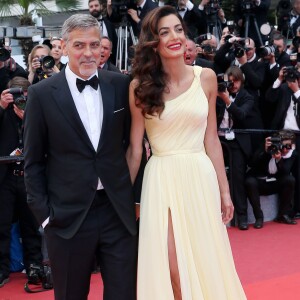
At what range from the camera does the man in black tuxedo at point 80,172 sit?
3.20 metres

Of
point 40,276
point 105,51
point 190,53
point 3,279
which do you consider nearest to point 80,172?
point 40,276

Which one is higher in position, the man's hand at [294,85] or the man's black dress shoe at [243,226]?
the man's hand at [294,85]

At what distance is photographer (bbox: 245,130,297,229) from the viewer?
7344 mm

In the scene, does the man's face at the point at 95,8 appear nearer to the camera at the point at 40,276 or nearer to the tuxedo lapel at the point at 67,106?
the camera at the point at 40,276

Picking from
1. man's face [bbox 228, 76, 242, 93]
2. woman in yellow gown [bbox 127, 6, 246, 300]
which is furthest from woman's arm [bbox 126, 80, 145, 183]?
man's face [bbox 228, 76, 242, 93]

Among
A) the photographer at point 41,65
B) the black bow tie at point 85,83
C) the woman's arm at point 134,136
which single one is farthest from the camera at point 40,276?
the black bow tie at point 85,83

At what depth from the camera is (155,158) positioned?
3.59m

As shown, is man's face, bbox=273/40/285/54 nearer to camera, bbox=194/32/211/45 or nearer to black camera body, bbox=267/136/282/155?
camera, bbox=194/32/211/45

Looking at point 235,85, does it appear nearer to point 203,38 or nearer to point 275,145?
point 275,145

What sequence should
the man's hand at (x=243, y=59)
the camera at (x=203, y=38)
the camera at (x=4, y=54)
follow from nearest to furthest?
the camera at (x=4, y=54) < the man's hand at (x=243, y=59) < the camera at (x=203, y=38)

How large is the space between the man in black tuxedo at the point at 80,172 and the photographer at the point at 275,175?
4279mm

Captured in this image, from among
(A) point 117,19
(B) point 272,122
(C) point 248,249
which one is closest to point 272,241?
(C) point 248,249

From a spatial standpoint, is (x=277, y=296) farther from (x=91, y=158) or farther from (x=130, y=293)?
(x=91, y=158)

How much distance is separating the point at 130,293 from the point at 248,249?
135 inches
